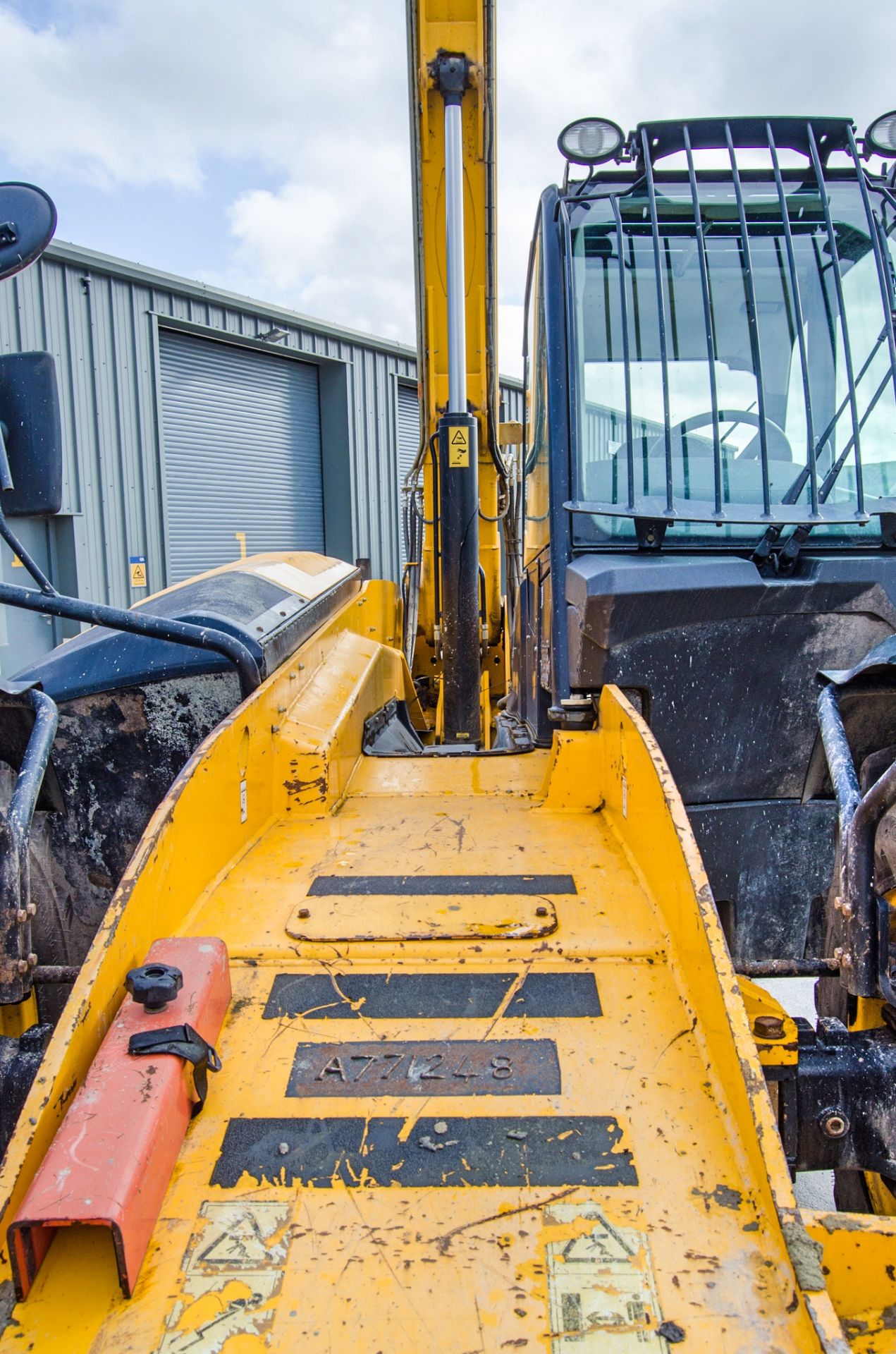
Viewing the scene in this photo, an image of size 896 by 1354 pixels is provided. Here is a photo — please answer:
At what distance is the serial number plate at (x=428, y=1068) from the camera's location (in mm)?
1564

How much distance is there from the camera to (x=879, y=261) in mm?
2785

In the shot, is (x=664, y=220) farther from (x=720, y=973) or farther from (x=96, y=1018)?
(x=96, y=1018)

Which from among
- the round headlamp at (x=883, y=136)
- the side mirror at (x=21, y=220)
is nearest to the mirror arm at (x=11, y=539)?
the side mirror at (x=21, y=220)

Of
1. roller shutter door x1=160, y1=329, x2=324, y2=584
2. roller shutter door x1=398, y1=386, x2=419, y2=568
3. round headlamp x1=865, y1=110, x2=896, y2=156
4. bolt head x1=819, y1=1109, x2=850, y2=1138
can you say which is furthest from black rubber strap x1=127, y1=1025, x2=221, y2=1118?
roller shutter door x1=398, y1=386, x2=419, y2=568

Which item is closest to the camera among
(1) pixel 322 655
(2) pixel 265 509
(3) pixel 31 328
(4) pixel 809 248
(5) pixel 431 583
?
(4) pixel 809 248

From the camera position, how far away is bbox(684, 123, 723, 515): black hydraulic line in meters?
2.71

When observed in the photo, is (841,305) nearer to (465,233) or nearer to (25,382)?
(465,233)

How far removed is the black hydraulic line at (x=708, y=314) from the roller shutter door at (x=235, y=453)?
8.65 meters

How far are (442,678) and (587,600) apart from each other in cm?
115

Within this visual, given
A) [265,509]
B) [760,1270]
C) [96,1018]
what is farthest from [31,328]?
[760,1270]

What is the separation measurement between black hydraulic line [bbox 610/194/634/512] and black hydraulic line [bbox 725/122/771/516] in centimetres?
35

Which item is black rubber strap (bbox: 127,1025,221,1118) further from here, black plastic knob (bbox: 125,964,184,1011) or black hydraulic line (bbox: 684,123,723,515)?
black hydraulic line (bbox: 684,123,723,515)

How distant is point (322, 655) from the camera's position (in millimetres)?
3498

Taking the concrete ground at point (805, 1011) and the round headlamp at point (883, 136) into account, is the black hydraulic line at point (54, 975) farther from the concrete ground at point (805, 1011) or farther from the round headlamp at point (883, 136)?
the round headlamp at point (883, 136)
